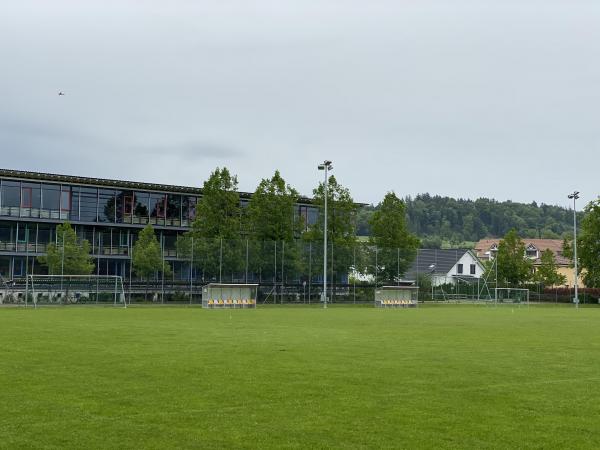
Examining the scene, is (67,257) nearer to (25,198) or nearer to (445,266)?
(25,198)

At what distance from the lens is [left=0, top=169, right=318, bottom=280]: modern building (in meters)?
68.0

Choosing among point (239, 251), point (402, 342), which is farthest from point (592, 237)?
point (402, 342)

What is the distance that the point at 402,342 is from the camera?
20000mm

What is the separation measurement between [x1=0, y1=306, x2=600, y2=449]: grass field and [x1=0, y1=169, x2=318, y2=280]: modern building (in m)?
46.6

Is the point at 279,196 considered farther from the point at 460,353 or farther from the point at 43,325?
the point at 460,353

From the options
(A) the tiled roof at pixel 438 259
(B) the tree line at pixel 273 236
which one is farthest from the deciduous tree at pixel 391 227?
(A) the tiled roof at pixel 438 259

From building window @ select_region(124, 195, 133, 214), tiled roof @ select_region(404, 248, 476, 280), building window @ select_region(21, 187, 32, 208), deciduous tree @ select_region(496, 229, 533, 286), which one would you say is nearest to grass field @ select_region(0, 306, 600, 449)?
building window @ select_region(21, 187, 32, 208)

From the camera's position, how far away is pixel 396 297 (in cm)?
5934

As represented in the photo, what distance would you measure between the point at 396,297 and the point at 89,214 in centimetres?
3244

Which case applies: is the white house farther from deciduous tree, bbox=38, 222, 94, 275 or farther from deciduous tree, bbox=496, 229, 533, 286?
deciduous tree, bbox=38, 222, 94, 275

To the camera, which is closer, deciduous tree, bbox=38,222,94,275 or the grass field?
the grass field

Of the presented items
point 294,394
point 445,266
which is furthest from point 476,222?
point 294,394

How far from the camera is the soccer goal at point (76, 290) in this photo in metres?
48.6

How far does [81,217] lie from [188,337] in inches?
2144
